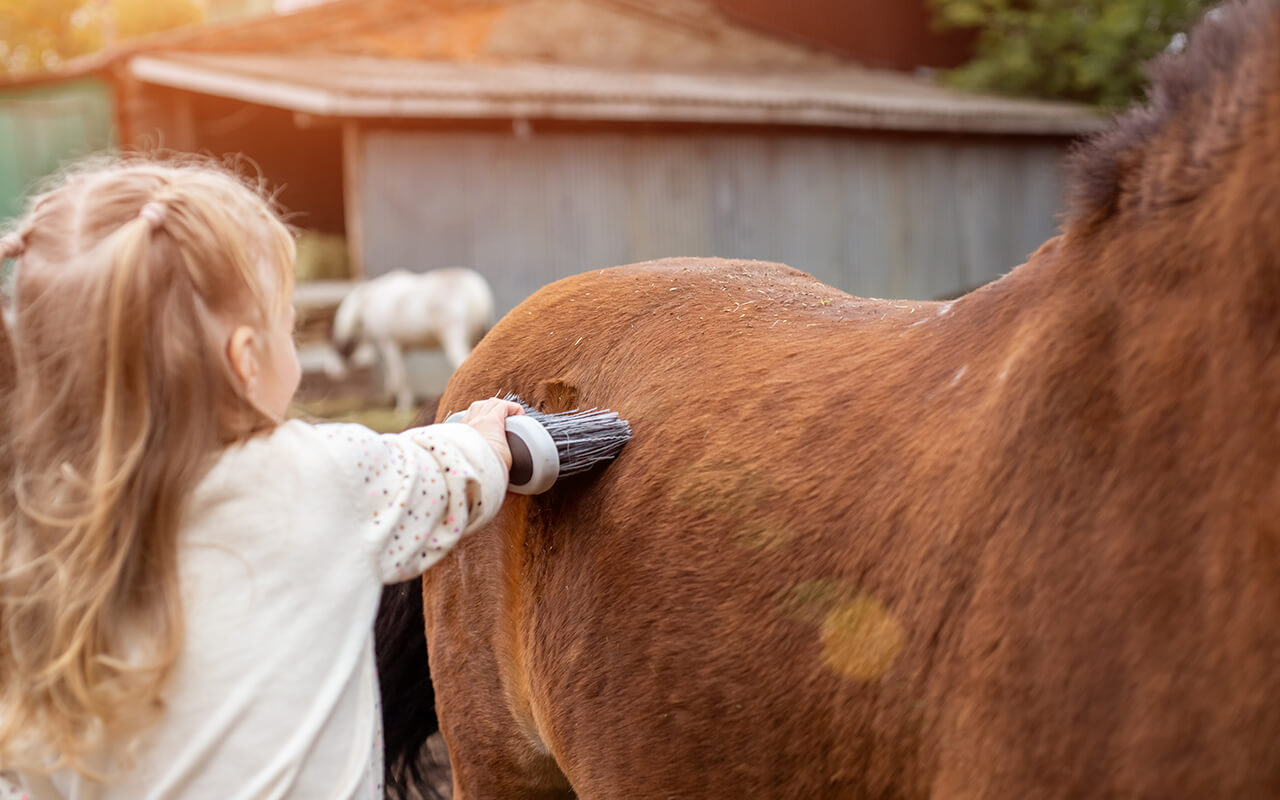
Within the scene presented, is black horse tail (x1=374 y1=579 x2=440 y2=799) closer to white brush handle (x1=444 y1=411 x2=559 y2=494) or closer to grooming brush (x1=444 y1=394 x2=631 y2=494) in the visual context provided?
grooming brush (x1=444 y1=394 x2=631 y2=494)

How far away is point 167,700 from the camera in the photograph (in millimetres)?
1069

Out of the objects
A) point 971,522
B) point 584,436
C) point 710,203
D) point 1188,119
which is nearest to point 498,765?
point 584,436

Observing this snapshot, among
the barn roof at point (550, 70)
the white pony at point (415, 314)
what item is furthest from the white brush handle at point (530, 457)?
the barn roof at point (550, 70)

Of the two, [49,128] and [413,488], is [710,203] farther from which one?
[413,488]

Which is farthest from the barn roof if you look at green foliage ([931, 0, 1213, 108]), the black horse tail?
the black horse tail

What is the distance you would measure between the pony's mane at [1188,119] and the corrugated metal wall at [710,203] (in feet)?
30.9

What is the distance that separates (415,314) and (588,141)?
3136mm

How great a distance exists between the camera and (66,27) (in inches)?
1073

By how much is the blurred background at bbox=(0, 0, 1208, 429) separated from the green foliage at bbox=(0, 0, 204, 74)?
15.9 meters

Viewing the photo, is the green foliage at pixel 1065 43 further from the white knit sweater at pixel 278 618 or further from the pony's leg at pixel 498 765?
the white knit sweater at pixel 278 618

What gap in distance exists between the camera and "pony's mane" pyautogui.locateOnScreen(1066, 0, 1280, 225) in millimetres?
965

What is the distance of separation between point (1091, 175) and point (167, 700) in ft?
3.80

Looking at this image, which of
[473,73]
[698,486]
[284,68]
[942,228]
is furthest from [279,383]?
[942,228]

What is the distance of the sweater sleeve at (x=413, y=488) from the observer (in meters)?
1.15
